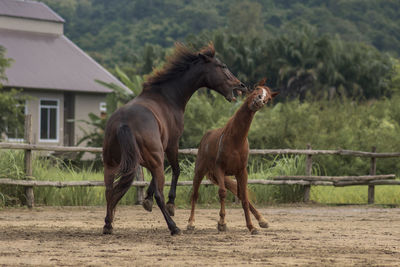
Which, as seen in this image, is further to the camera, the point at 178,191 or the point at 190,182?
the point at 178,191

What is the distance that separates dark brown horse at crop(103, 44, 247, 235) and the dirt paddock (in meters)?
0.59

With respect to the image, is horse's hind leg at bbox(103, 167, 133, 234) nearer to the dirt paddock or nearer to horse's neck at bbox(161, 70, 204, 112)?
the dirt paddock

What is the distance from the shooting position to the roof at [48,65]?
1201 inches

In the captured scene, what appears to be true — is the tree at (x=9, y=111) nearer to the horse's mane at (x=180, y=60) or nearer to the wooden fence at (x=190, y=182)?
the wooden fence at (x=190, y=182)

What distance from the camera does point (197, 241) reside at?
8.08m

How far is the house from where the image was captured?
30.9m

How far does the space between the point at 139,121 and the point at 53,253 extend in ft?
6.68

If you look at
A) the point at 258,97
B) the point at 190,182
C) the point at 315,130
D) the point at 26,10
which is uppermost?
the point at 26,10

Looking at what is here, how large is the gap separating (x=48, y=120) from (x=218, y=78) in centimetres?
2335

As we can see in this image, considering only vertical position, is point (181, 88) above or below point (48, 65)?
below

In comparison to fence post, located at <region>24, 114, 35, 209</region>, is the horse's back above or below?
above

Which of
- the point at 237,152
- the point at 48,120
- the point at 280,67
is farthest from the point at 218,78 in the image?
the point at 280,67

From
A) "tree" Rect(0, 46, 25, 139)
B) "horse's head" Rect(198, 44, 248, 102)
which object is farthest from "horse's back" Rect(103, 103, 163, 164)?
"tree" Rect(0, 46, 25, 139)

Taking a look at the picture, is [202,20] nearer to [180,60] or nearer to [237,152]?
[180,60]
